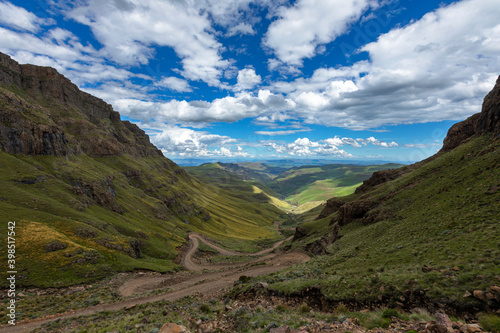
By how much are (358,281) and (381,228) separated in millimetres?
27629

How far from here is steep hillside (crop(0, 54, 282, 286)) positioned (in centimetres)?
4556

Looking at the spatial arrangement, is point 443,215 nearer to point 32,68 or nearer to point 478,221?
point 478,221

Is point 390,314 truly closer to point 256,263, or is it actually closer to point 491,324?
point 491,324

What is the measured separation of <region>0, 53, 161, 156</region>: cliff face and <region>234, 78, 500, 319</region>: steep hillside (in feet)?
388

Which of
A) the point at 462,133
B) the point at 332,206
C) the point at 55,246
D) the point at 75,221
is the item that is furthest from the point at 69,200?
the point at 462,133

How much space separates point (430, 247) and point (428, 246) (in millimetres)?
607

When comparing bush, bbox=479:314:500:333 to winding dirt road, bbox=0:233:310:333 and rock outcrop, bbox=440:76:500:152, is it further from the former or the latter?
rock outcrop, bbox=440:76:500:152

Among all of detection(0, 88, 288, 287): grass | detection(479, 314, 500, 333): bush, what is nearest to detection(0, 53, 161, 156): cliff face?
detection(0, 88, 288, 287): grass

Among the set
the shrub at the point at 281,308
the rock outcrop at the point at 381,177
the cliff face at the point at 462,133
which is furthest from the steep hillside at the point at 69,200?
the rock outcrop at the point at 381,177

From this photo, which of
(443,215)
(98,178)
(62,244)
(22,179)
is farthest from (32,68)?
(443,215)

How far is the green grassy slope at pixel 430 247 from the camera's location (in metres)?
15.7

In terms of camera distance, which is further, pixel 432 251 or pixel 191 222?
pixel 191 222

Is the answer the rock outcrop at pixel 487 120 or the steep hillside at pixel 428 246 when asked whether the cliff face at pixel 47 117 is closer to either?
the steep hillside at pixel 428 246

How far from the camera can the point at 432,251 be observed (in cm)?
2423
